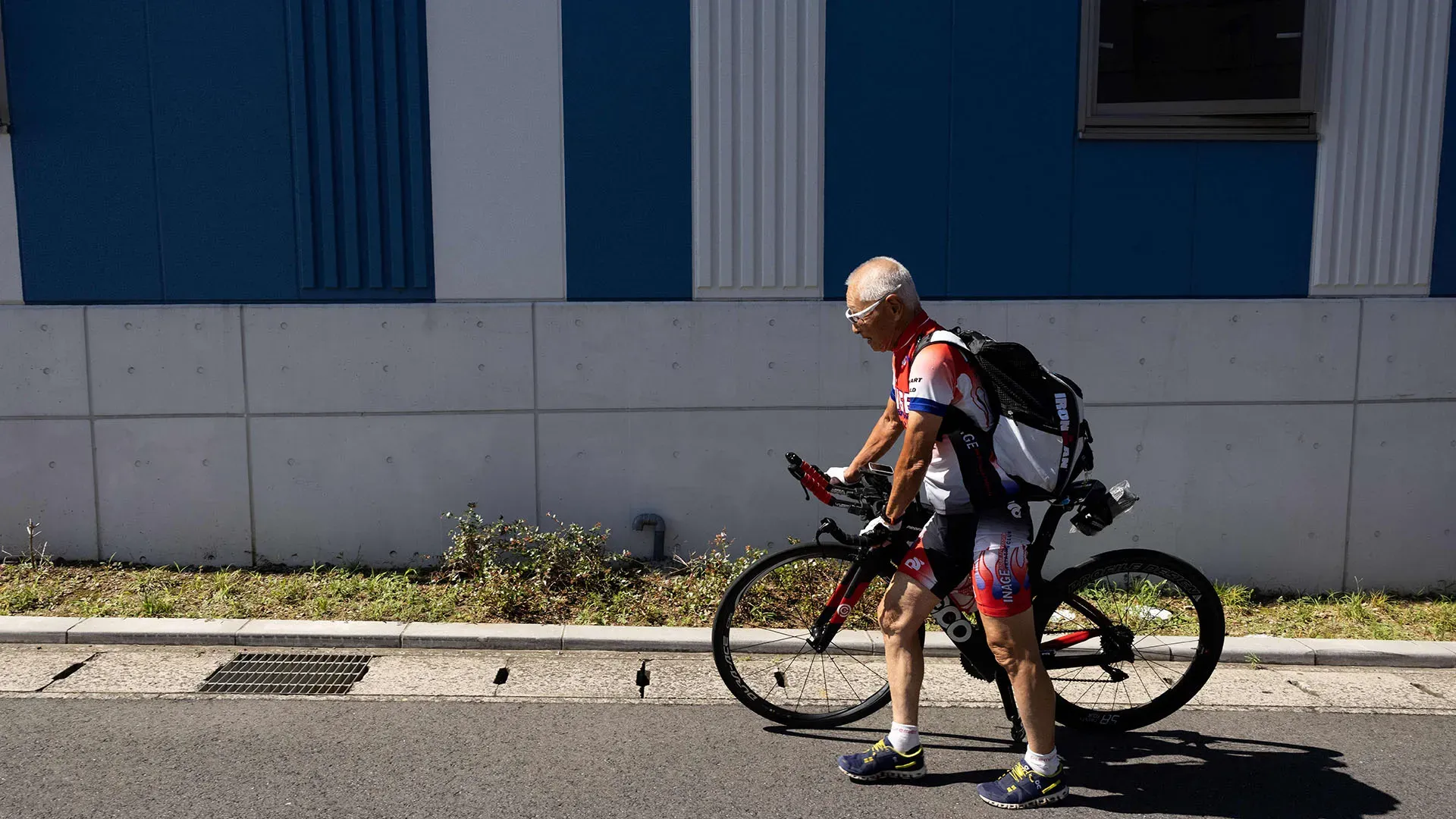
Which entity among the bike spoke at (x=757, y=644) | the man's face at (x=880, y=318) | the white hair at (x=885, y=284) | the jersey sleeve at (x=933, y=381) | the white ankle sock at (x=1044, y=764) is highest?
the white hair at (x=885, y=284)

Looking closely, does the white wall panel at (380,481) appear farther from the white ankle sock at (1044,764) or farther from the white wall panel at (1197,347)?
the white ankle sock at (1044,764)

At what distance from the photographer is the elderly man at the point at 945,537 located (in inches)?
141

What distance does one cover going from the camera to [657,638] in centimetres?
537

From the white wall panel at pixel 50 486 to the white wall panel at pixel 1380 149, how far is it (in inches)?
318

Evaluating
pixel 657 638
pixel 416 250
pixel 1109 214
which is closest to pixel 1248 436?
pixel 1109 214

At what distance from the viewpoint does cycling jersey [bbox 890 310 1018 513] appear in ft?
11.5

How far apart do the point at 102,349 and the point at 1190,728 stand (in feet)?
21.6

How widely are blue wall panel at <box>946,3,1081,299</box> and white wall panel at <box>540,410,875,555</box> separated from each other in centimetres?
132

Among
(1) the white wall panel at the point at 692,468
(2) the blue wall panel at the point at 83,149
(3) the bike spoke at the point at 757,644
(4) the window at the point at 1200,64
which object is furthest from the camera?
(1) the white wall panel at the point at 692,468

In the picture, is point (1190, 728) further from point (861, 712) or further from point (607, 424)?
point (607, 424)

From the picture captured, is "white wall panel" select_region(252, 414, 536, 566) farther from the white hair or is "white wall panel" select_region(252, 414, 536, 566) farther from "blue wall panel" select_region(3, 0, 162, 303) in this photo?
the white hair

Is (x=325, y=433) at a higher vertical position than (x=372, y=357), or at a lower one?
lower

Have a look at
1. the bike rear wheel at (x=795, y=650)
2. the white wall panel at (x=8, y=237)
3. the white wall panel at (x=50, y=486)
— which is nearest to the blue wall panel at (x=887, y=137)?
the bike rear wheel at (x=795, y=650)

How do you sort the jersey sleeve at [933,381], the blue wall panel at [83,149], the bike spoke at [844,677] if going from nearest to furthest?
1. the jersey sleeve at [933,381]
2. the bike spoke at [844,677]
3. the blue wall panel at [83,149]
